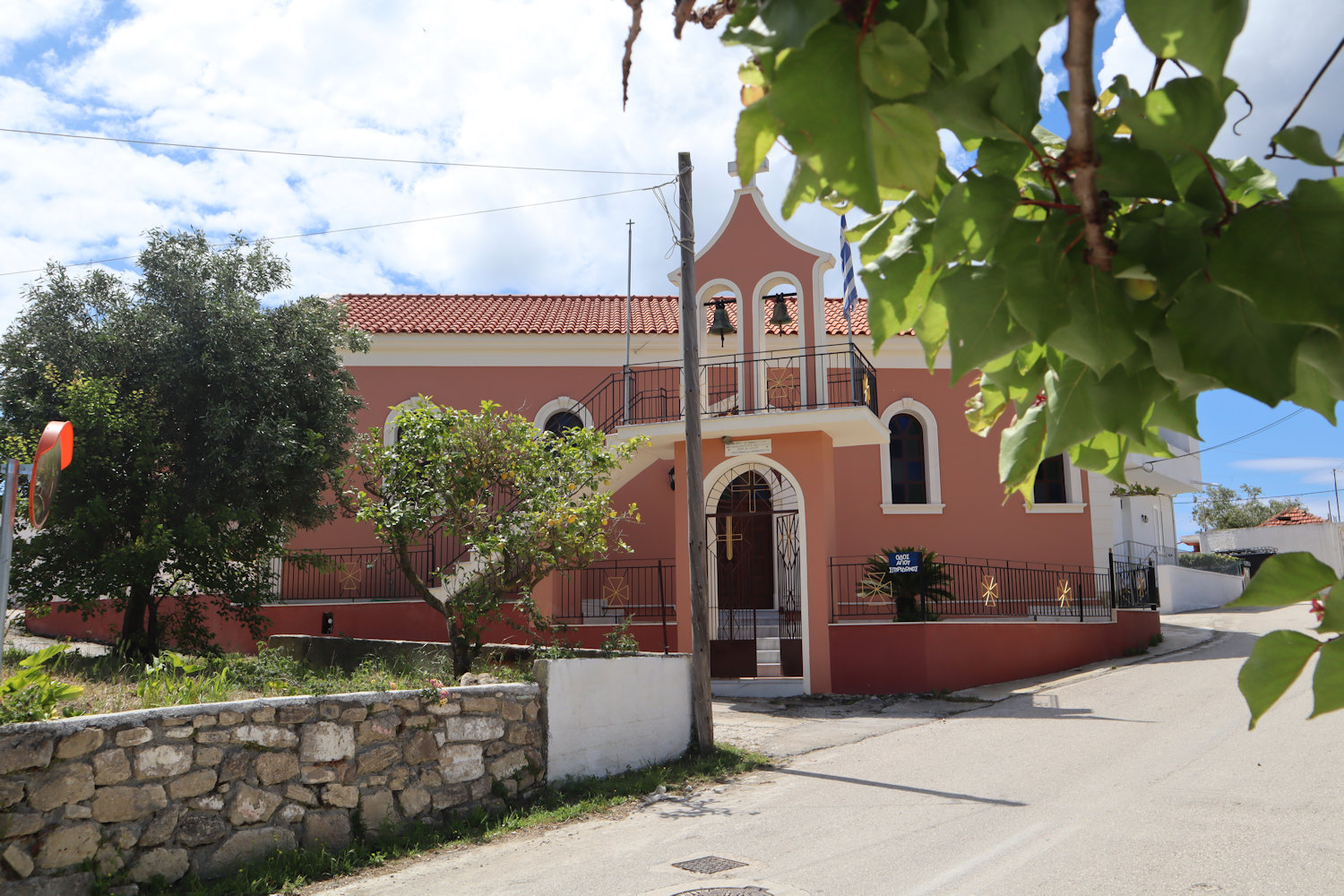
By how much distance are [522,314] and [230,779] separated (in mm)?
15547

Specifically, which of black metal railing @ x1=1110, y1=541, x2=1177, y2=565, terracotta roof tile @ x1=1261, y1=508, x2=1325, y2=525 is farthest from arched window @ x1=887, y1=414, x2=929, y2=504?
terracotta roof tile @ x1=1261, y1=508, x2=1325, y2=525

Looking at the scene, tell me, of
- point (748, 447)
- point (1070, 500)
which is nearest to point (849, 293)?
point (748, 447)

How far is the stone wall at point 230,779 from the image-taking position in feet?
17.2

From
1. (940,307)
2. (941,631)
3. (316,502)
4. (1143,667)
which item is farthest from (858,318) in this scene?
(940,307)

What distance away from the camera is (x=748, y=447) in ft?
45.5

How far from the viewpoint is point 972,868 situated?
550 centimetres

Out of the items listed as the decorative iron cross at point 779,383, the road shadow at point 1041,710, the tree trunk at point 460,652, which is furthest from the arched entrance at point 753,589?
the tree trunk at point 460,652

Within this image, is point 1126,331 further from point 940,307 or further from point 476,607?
point 476,607

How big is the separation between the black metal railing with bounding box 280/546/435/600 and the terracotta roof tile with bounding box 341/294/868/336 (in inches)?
187

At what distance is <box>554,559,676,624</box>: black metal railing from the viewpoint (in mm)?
14445

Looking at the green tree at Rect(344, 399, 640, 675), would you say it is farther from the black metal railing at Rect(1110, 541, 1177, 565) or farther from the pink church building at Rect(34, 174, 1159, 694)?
the black metal railing at Rect(1110, 541, 1177, 565)

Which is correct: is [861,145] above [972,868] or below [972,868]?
above

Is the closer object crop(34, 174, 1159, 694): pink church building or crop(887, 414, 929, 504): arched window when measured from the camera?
crop(34, 174, 1159, 694): pink church building

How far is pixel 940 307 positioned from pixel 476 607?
8509mm
